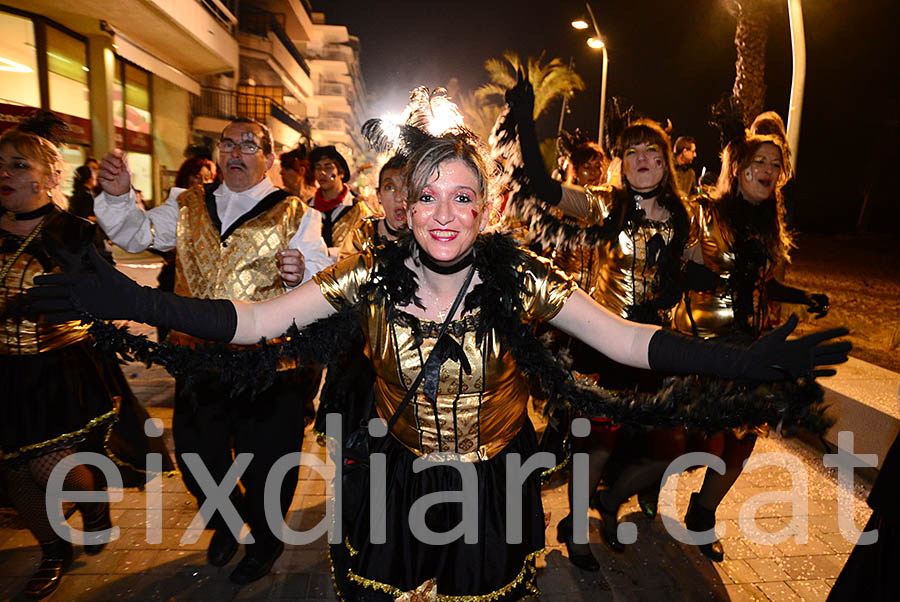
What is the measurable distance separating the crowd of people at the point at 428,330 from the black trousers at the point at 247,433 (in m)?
0.01

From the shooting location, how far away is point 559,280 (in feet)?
6.77

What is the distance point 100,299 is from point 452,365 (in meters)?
1.18

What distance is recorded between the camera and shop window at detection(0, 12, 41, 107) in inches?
392

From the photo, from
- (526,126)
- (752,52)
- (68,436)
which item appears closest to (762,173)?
(526,126)

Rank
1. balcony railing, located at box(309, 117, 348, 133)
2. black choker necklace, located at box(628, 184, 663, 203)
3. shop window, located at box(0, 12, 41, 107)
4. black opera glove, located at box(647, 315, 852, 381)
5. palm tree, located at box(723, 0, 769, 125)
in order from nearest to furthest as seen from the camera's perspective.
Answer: black opera glove, located at box(647, 315, 852, 381) < black choker necklace, located at box(628, 184, 663, 203) < palm tree, located at box(723, 0, 769, 125) < shop window, located at box(0, 12, 41, 107) < balcony railing, located at box(309, 117, 348, 133)

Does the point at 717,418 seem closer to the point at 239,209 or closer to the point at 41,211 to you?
the point at 239,209

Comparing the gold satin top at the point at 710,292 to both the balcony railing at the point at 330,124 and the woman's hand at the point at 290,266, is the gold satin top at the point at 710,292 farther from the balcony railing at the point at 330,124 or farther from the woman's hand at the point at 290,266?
the balcony railing at the point at 330,124

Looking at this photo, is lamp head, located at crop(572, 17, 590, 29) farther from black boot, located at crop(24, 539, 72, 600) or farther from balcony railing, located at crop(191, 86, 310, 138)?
black boot, located at crop(24, 539, 72, 600)

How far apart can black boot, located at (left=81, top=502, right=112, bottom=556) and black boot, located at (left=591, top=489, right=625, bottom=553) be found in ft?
9.83

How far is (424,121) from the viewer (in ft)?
7.41

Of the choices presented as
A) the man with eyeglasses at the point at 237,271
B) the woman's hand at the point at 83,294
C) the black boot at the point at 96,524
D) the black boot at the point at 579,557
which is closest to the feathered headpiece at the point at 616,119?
the man with eyeglasses at the point at 237,271

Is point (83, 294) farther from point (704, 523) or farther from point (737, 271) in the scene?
point (704, 523)

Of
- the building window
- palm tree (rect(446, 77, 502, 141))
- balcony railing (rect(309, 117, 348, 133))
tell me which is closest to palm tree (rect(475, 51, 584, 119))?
palm tree (rect(446, 77, 502, 141))

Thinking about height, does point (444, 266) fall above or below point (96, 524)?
above
